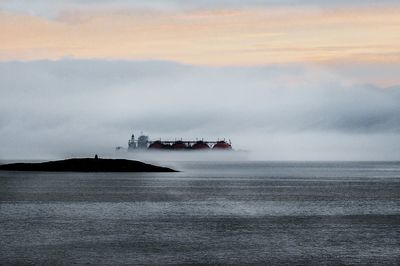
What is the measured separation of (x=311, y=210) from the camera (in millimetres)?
78375

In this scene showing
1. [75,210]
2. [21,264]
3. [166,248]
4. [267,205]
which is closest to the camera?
[21,264]

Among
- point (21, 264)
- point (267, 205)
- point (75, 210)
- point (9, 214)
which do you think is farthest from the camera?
point (267, 205)

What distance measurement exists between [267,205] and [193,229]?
2944 cm

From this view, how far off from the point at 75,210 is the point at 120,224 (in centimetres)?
1610

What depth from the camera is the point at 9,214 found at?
70.3m

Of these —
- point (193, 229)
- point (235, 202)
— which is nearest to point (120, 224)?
point (193, 229)

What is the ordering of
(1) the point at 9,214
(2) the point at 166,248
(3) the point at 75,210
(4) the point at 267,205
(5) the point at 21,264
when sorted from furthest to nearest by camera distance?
(4) the point at 267,205
(3) the point at 75,210
(1) the point at 9,214
(2) the point at 166,248
(5) the point at 21,264

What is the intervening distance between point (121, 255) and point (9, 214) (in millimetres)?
31017

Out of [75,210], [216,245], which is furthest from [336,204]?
[216,245]

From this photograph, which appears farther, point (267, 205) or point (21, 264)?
point (267, 205)

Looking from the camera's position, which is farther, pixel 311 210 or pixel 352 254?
pixel 311 210

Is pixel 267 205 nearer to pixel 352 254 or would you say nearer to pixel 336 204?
pixel 336 204

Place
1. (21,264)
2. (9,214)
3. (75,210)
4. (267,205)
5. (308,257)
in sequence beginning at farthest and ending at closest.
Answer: (267,205)
(75,210)
(9,214)
(308,257)
(21,264)

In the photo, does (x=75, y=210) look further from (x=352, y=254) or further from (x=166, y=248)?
(x=352, y=254)
